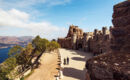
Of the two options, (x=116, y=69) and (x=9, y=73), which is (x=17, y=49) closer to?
(x=9, y=73)

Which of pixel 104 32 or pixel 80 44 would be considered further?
pixel 80 44

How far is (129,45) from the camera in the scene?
659cm

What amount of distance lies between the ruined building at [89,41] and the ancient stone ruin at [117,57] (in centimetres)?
1642

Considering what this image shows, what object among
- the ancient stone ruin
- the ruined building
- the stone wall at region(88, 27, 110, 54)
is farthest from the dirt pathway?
the stone wall at region(88, 27, 110, 54)

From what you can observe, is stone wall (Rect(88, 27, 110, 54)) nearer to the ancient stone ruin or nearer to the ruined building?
the ruined building

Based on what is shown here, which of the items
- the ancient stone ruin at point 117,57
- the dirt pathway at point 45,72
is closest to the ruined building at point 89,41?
the dirt pathway at point 45,72

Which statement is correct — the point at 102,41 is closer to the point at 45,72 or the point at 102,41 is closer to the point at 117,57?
the point at 45,72

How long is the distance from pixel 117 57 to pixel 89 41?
32263mm

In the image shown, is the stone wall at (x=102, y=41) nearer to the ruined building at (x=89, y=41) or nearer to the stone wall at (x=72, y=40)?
the ruined building at (x=89, y=41)

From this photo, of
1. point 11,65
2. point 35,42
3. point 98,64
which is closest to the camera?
point 98,64

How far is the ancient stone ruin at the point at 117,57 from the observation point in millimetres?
4115

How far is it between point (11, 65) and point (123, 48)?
73.8ft

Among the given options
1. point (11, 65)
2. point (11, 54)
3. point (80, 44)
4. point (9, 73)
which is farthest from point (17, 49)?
point (80, 44)

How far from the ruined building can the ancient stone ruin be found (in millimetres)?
16417
